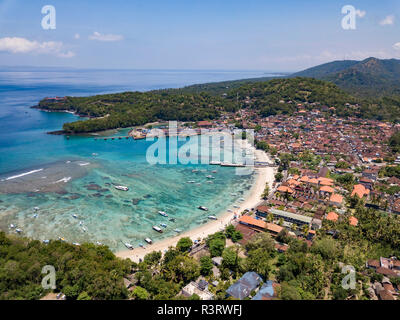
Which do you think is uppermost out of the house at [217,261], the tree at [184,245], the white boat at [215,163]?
the white boat at [215,163]

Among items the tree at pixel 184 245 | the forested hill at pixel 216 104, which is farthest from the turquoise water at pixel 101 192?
the forested hill at pixel 216 104

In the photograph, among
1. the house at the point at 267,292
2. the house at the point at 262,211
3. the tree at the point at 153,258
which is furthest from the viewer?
the house at the point at 262,211

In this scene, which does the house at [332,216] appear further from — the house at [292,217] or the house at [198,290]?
the house at [198,290]

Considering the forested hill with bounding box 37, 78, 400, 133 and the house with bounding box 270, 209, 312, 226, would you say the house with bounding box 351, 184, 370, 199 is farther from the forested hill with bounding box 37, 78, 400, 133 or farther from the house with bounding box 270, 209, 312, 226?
the forested hill with bounding box 37, 78, 400, 133

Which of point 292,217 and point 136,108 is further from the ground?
point 136,108

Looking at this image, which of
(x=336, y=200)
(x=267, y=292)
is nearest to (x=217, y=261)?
(x=267, y=292)

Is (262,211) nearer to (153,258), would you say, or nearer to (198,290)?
(198,290)
